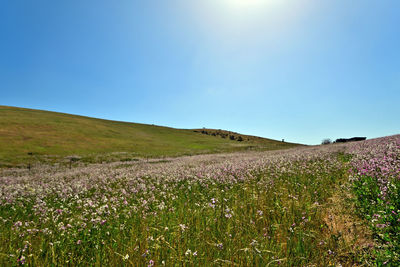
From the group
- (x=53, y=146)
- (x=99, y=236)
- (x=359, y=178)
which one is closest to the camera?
(x=99, y=236)

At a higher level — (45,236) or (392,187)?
(392,187)

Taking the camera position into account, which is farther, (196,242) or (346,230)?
(346,230)

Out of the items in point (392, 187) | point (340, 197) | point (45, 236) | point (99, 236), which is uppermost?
point (392, 187)

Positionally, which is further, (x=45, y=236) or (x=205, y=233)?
(x=45, y=236)

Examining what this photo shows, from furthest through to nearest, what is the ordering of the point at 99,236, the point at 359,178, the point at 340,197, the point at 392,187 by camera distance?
the point at 359,178, the point at 340,197, the point at 392,187, the point at 99,236

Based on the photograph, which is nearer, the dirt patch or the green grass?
the green grass

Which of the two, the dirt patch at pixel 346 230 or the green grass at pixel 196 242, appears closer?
the green grass at pixel 196 242

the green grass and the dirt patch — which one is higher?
the dirt patch

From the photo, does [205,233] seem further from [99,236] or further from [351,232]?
[351,232]

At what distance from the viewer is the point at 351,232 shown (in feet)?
13.1

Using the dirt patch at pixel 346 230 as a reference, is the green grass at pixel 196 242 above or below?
below

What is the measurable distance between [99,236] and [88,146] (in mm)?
48654

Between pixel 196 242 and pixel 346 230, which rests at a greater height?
pixel 346 230

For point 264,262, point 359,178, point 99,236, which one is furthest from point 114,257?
point 359,178
